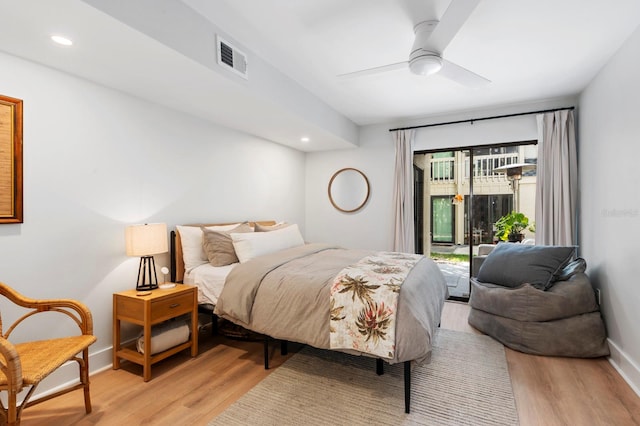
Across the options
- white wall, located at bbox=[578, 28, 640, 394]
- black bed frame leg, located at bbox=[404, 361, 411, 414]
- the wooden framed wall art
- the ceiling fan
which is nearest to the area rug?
black bed frame leg, located at bbox=[404, 361, 411, 414]

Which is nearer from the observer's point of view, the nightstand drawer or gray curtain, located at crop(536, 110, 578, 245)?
the nightstand drawer

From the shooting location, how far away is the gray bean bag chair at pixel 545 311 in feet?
8.86

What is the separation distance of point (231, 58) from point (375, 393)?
2.63 metres

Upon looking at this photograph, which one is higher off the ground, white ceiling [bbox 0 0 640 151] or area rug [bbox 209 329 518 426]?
white ceiling [bbox 0 0 640 151]

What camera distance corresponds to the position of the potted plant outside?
14.0ft

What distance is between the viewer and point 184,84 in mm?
2502

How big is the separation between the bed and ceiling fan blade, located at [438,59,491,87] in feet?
4.99

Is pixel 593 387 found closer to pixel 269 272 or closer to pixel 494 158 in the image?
pixel 269 272

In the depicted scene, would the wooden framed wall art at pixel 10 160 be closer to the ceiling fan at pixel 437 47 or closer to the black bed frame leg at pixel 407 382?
the ceiling fan at pixel 437 47

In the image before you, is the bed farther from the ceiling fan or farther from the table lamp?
the ceiling fan

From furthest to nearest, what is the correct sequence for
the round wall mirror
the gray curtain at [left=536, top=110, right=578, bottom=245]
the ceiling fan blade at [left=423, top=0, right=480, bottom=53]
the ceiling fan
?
the round wall mirror → the gray curtain at [left=536, top=110, right=578, bottom=245] → the ceiling fan → the ceiling fan blade at [left=423, top=0, right=480, bottom=53]

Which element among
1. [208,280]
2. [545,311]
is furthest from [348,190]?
[545,311]

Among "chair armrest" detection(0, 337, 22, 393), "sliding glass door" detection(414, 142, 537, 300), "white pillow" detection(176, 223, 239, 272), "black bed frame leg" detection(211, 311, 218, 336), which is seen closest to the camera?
"chair armrest" detection(0, 337, 22, 393)

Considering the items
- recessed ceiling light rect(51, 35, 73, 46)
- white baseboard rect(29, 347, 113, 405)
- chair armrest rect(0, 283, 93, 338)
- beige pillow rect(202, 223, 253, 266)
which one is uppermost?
recessed ceiling light rect(51, 35, 73, 46)
